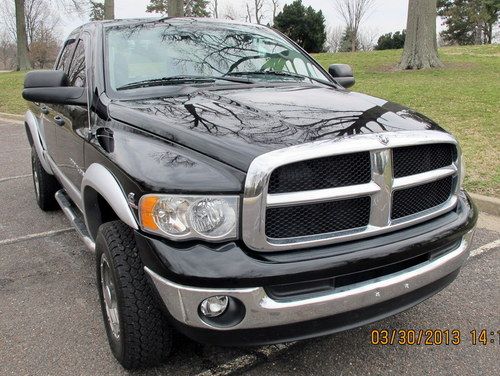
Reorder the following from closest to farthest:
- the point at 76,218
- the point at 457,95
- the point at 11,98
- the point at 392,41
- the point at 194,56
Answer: the point at 194,56, the point at 76,218, the point at 457,95, the point at 11,98, the point at 392,41

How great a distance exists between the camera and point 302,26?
111 ft

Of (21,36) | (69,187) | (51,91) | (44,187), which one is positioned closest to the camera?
(51,91)

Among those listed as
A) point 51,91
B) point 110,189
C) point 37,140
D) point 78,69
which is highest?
point 78,69

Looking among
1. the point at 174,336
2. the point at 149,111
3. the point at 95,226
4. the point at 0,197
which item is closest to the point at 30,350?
the point at 95,226

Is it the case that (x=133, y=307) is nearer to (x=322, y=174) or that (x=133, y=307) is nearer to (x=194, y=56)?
(x=322, y=174)

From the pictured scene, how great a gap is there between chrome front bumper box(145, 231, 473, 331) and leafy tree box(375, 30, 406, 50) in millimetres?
35798

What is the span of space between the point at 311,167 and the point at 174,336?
1054 mm

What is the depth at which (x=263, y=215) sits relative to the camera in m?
2.05

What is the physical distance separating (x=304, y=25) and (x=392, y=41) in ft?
22.6

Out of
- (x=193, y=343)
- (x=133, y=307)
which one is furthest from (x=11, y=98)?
(x=133, y=307)

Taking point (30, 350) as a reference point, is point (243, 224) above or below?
above

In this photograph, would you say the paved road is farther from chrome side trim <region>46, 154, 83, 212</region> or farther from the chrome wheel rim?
chrome side trim <region>46, 154, 83, 212</region>

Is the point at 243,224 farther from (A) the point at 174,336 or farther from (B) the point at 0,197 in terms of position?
(B) the point at 0,197

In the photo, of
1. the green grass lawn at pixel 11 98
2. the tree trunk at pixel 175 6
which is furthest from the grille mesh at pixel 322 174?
the tree trunk at pixel 175 6
